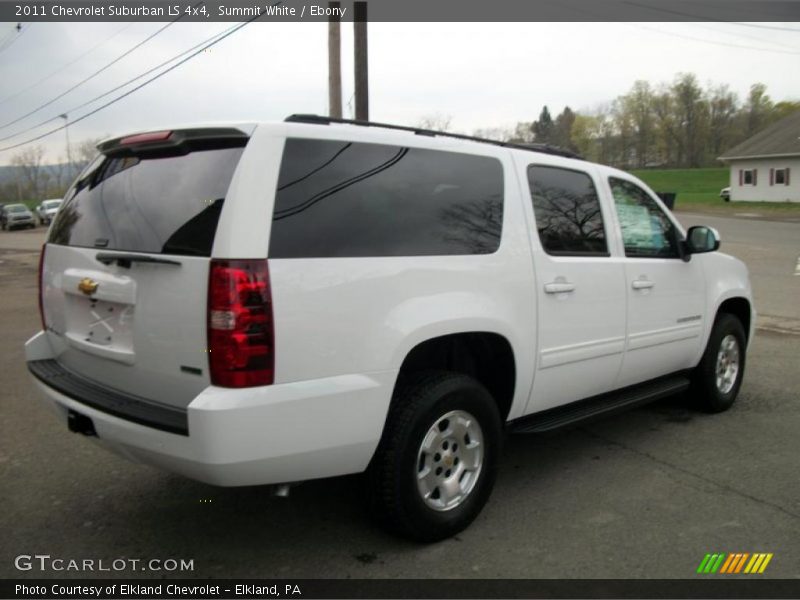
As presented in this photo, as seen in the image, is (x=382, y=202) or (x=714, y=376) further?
(x=714, y=376)

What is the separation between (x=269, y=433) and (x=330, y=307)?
1.80ft

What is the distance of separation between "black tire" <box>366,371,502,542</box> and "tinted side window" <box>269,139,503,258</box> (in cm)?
64

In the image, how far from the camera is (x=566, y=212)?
4.05 meters

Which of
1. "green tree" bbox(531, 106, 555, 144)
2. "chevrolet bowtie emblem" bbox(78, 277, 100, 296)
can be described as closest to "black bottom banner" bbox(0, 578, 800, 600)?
"chevrolet bowtie emblem" bbox(78, 277, 100, 296)

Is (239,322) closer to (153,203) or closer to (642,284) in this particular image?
(153,203)

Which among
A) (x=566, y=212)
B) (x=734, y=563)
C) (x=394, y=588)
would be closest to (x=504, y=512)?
(x=394, y=588)

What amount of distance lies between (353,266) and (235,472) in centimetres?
94

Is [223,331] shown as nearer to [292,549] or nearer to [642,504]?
[292,549]

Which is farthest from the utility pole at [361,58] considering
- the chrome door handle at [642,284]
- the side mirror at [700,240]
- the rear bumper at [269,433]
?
the rear bumper at [269,433]

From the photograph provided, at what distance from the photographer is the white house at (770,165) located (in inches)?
1700

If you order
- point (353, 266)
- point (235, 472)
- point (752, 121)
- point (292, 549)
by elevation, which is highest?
point (752, 121)

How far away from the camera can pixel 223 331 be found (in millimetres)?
2609

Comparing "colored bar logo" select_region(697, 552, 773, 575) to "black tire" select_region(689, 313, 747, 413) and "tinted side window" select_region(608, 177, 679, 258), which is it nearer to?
"tinted side window" select_region(608, 177, 679, 258)

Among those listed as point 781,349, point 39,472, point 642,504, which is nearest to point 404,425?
point 642,504
